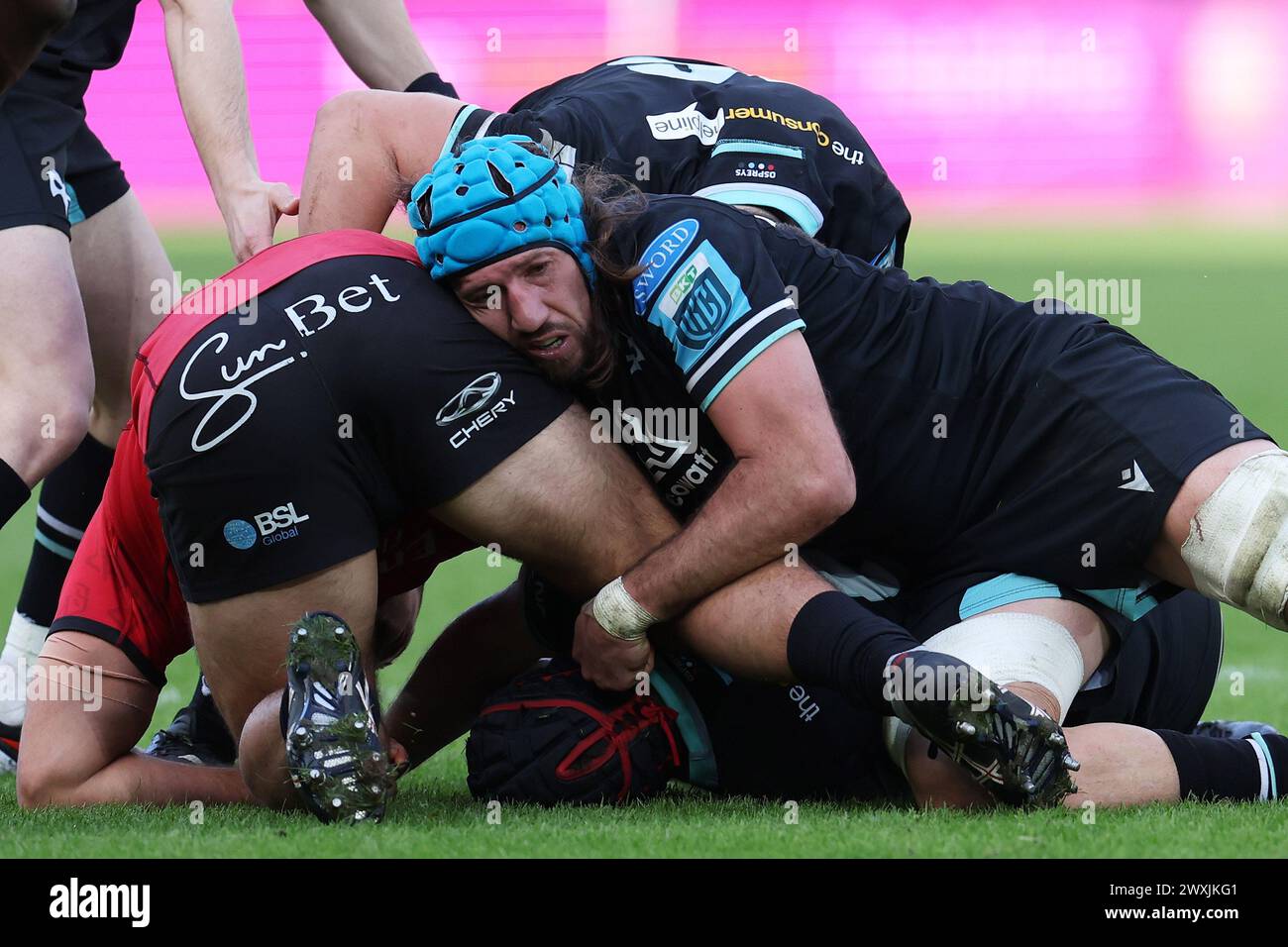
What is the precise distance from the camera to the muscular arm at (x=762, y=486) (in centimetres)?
329

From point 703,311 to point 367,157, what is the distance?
1.20m

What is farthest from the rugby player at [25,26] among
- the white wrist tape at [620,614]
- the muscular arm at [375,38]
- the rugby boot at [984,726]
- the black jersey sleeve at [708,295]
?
the muscular arm at [375,38]

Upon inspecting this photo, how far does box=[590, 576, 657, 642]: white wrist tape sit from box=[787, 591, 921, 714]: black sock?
0.98ft

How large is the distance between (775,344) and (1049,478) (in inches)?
27.5

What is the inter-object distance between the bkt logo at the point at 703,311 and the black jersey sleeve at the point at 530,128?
29.4 inches

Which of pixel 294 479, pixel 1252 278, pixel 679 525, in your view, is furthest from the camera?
pixel 1252 278

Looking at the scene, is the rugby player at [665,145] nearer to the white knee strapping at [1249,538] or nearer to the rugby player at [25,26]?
the white knee strapping at [1249,538]

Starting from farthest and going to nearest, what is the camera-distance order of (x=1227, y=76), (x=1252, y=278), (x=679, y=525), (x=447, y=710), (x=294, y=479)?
1. (x=1227, y=76)
2. (x=1252, y=278)
3. (x=447, y=710)
4. (x=679, y=525)
5. (x=294, y=479)

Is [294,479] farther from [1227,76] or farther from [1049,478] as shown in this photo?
[1227,76]

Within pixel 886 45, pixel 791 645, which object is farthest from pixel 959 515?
pixel 886 45

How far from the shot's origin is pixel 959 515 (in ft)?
12.1

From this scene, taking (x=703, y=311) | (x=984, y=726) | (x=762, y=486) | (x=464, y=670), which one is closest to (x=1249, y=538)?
(x=984, y=726)


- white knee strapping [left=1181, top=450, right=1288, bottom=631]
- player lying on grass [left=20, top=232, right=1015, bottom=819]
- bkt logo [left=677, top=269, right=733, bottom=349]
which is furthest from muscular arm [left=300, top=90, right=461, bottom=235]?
white knee strapping [left=1181, top=450, right=1288, bottom=631]

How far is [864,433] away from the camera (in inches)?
142
